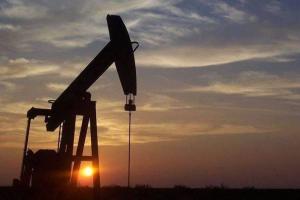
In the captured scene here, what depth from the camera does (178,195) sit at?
18625mm

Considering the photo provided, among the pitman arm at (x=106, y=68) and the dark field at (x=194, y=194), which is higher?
the pitman arm at (x=106, y=68)

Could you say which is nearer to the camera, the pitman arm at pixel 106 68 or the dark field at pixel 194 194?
the pitman arm at pixel 106 68

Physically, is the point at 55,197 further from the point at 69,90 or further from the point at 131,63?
the point at 131,63

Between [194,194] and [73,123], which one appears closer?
[73,123]

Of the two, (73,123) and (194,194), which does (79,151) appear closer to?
(73,123)

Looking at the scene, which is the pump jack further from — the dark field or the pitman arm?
the dark field

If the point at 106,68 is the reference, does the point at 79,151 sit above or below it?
below

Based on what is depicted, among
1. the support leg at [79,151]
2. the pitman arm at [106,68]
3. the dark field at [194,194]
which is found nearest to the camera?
the pitman arm at [106,68]

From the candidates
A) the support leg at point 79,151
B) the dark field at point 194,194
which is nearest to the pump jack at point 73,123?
the support leg at point 79,151

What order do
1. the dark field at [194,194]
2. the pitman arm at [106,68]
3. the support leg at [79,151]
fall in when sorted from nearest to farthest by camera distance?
the pitman arm at [106,68]
the support leg at [79,151]
the dark field at [194,194]

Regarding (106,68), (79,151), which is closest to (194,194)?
(79,151)

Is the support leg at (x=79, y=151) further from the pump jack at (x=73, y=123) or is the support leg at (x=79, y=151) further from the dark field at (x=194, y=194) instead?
the dark field at (x=194, y=194)

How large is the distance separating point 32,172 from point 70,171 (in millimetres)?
985

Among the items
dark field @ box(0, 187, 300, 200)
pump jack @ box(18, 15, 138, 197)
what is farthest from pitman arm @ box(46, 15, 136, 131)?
dark field @ box(0, 187, 300, 200)
